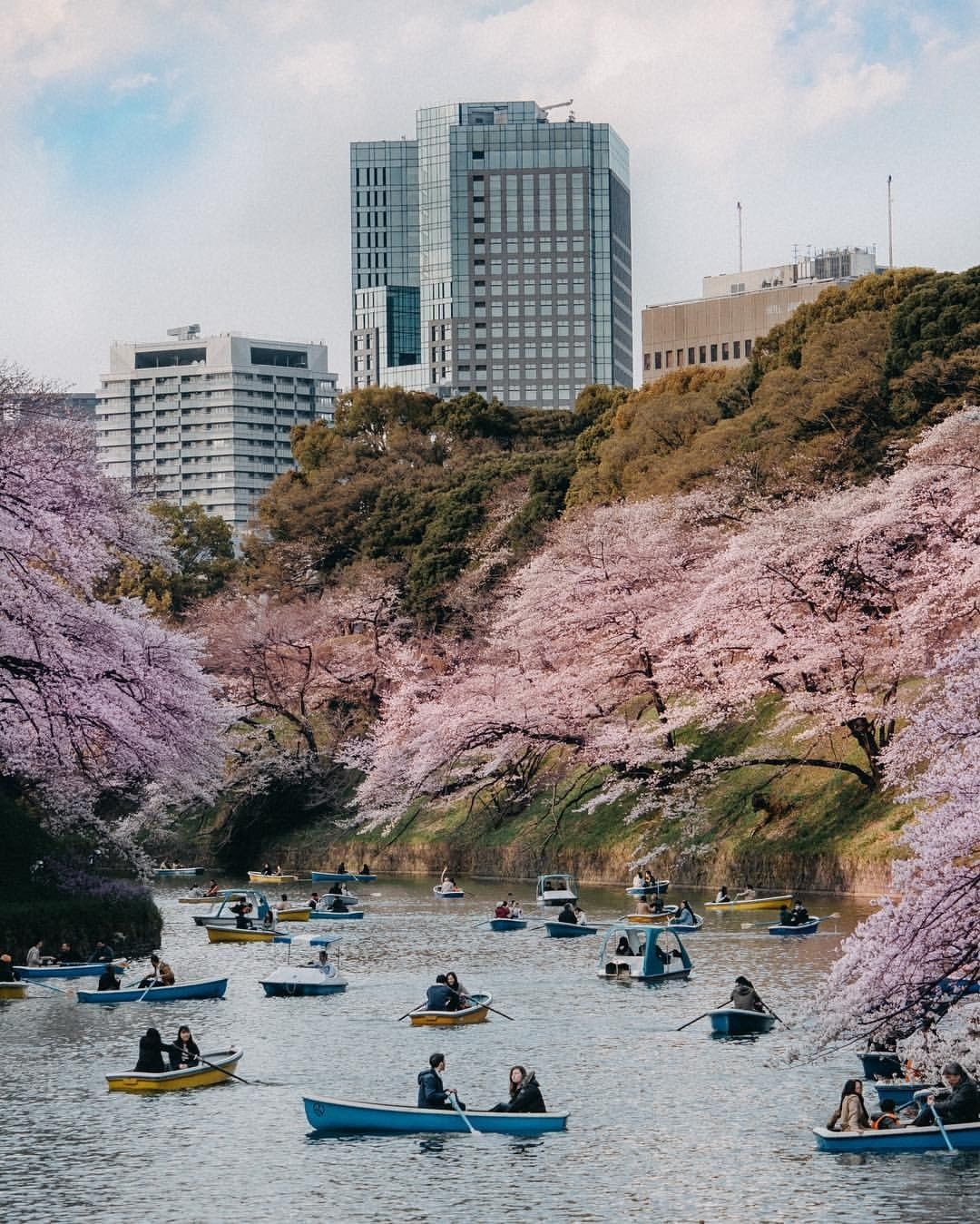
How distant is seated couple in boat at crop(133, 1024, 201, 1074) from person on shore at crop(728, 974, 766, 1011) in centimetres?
1049

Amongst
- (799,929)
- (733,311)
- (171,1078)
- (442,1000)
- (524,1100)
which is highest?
(733,311)

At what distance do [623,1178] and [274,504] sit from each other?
273ft

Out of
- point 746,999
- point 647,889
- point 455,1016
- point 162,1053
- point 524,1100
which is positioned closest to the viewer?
point 524,1100

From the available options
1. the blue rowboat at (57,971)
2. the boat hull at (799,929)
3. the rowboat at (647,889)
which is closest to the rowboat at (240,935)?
the blue rowboat at (57,971)

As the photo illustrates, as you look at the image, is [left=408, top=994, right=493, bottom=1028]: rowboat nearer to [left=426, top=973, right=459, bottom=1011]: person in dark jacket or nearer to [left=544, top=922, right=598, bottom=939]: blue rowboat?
[left=426, top=973, right=459, bottom=1011]: person in dark jacket

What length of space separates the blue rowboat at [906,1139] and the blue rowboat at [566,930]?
25.4 metres

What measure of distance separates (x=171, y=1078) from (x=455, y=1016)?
26.3ft

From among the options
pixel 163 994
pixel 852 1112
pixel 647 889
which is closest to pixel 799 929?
pixel 647 889

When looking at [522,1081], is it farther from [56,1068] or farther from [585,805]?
[585,805]

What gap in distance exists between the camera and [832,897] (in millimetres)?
54938

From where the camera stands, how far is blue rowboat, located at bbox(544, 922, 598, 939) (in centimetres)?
5088

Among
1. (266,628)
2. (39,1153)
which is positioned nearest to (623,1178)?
(39,1153)

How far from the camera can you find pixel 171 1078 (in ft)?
99.7

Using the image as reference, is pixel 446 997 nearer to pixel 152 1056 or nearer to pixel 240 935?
pixel 152 1056
